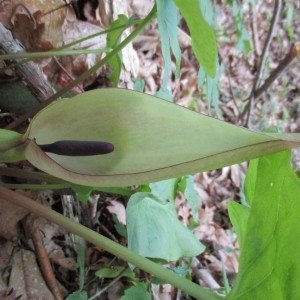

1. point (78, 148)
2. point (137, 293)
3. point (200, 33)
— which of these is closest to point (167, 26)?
point (200, 33)

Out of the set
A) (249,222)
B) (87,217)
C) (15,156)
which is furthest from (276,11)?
(15,156)

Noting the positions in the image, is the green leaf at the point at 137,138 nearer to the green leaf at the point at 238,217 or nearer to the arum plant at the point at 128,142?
the arum plant at the point at 128,142

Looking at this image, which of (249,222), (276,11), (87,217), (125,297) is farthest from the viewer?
(276,11)

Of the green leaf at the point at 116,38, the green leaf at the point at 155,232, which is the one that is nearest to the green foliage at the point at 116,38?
the green leaf at the point at 116,38

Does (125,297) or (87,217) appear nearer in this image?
(125,297)

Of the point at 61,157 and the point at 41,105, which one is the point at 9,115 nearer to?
the point at 41,105

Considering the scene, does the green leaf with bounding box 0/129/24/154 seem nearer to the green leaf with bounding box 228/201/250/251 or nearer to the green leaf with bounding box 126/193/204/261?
the green leaf with bounding box 126/193/204/261

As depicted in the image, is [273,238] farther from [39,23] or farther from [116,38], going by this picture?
[39,23]
